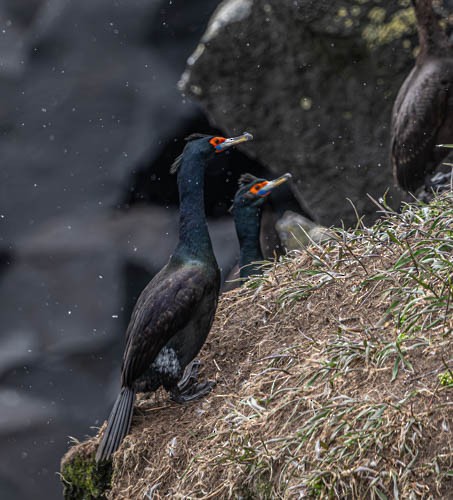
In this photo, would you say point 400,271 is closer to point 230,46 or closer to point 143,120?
point 230,46

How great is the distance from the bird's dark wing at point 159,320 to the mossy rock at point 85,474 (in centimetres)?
39

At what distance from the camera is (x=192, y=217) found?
13.4ft

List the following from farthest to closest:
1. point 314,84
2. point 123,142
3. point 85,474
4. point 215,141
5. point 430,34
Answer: point 123,142 → point 314,84 → point 430,34 → point 215,141 → point 85,474

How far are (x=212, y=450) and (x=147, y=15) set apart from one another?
627 cm

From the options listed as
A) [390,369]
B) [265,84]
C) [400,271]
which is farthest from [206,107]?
[390,369]

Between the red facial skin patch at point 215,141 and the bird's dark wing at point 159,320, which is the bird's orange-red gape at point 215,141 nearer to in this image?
the red facial skin patch at point 215,141

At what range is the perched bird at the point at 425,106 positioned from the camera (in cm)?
607

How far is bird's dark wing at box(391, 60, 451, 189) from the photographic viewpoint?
19.9 ft

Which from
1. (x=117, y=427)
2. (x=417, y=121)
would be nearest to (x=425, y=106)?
(x=417, y=121)

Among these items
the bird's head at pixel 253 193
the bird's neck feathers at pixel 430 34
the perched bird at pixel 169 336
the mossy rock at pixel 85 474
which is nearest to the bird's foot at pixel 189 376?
the perched bird at pixel 169 336

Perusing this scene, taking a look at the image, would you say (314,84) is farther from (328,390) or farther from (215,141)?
(328,390)

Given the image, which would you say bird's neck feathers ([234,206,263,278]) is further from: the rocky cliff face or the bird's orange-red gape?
the bird's orange-red gape

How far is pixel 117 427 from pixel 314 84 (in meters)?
4.18

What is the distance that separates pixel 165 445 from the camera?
3465 mm
